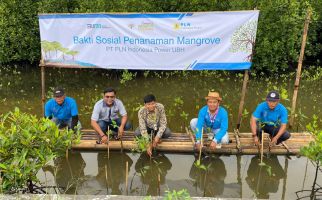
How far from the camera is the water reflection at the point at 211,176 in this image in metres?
6.16

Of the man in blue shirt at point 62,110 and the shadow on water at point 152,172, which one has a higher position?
the man in blue shirt at point 62,110

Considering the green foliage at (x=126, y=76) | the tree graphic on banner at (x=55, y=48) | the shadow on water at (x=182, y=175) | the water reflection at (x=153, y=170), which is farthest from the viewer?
the green foliage at (x=126, y=76)

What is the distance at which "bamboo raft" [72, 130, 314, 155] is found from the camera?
22.7 feet

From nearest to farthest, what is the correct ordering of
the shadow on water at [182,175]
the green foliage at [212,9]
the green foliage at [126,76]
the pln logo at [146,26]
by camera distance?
the shadow on water at [182,175] → the pln logo at [146,26] → the green foliage at [212,9] → the green foliage at [126,76]

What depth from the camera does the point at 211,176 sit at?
21.5ft

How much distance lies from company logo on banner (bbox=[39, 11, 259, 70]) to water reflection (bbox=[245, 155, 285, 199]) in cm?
195

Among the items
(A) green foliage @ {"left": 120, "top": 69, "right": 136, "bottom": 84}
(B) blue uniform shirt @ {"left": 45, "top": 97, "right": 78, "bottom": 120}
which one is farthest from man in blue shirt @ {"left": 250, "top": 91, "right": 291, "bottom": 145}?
(A) green foliage @ {"left": 120, "top": 69, "right": 136, "bottom": 84}

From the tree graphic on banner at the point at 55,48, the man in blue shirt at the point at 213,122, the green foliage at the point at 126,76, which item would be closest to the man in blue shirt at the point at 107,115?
the tree graphic on banner at the point at 55,48

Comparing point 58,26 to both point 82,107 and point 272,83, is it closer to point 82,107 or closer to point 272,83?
point 82,107

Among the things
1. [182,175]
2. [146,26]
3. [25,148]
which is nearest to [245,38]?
[146,26]

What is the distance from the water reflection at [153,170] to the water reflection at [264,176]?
5.11 ft

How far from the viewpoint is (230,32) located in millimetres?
7086

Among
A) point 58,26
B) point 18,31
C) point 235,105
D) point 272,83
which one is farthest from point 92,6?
point 272,83

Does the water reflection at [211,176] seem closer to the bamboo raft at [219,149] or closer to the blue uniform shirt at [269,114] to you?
the bamboo raft at [219,149]
